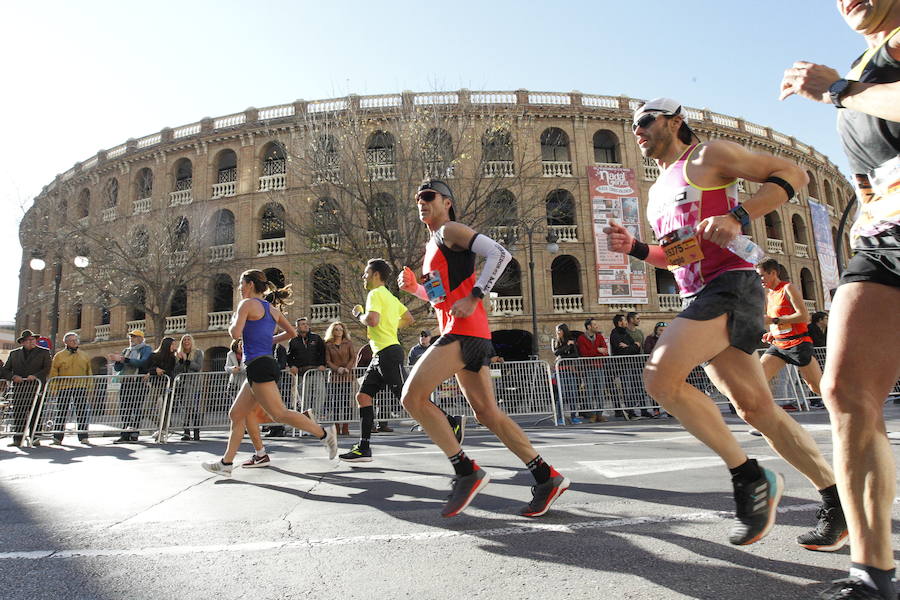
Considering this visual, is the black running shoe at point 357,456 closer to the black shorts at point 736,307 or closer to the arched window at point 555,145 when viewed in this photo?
the black shorts at point 736,307

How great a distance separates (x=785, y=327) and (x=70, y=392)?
34.5 ft

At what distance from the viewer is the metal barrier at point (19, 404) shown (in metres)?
9.05

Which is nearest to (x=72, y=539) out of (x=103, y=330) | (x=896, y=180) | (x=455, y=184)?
(x=896, y=180)

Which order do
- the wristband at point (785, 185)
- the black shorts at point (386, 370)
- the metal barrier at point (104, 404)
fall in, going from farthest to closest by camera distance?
the metal barrier at point (104, 404)
the black shorts at point (386, 370)
the wristband at point (785, 185)

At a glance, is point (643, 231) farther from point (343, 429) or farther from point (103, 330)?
point (103, 330)

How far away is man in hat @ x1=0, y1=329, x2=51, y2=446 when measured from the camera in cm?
906

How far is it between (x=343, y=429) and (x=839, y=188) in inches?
1475

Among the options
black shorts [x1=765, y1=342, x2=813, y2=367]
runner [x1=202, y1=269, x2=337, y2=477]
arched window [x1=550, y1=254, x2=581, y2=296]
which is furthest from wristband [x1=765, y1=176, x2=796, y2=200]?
arched window [x1=550, y1=254, x2=581, y2=296]

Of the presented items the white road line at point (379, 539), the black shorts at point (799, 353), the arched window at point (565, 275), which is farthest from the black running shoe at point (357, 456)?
the arched window at point (565, 275)

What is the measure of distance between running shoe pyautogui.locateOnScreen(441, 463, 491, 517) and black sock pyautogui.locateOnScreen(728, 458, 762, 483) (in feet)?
4.27

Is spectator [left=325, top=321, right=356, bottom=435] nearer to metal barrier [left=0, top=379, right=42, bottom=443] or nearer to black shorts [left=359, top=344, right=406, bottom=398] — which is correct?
black shorts [left=359, top=344, right=406, bottom=398]

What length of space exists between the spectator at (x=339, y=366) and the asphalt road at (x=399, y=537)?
12.8ft

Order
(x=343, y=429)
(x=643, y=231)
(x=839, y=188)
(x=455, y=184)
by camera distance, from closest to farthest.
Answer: (x=343, y=429) → (x=455, y=184) → (x=643, y=231) → (x=839, y=188)

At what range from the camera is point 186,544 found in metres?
2.59
